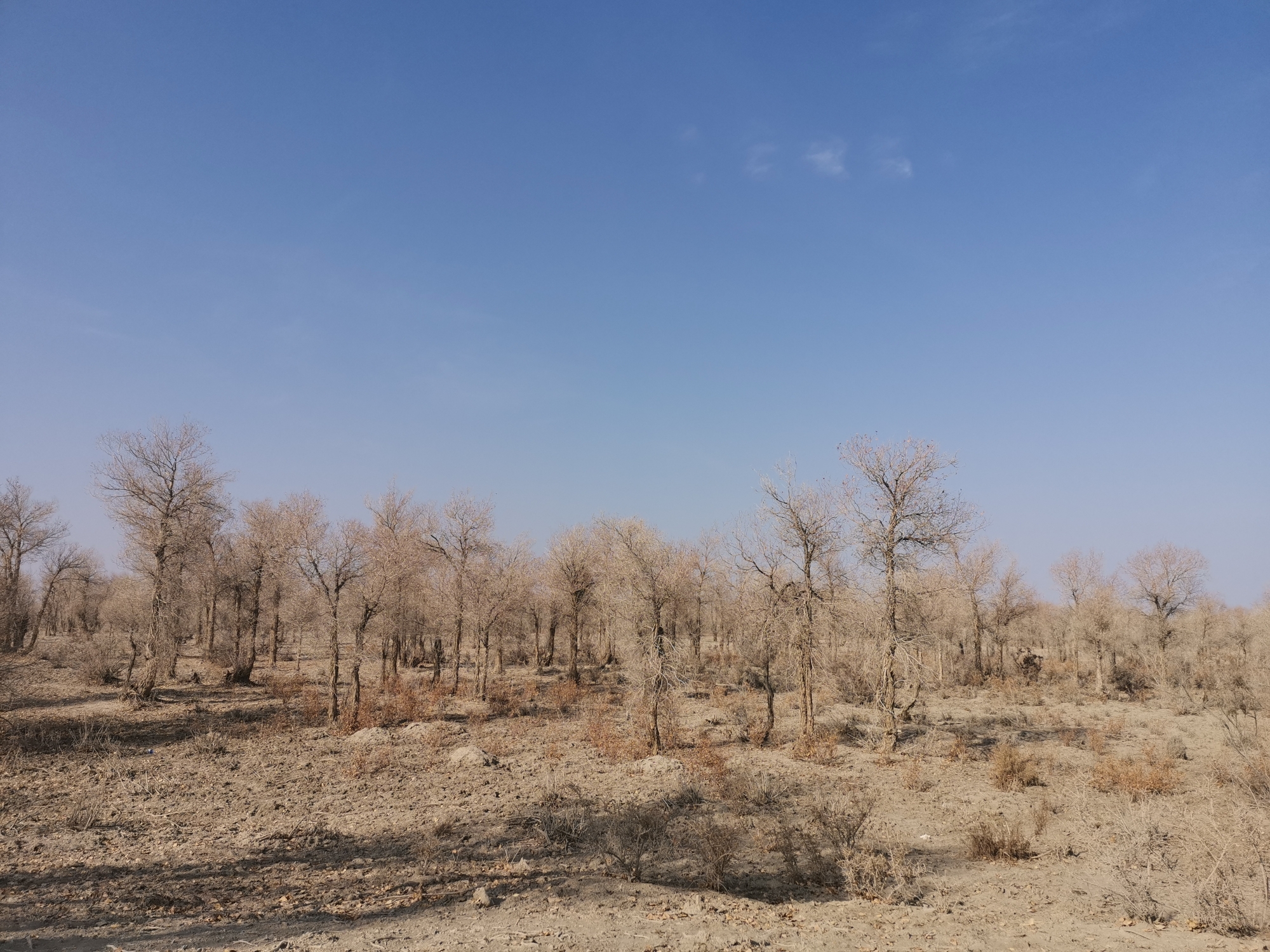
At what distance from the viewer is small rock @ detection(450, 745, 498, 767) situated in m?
19.1

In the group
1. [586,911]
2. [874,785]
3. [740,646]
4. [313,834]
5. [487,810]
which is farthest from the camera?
[740,646]

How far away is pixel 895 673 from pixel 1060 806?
621 cm

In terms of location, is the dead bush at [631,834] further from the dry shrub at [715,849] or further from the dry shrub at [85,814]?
the dry shrub at [85,814]

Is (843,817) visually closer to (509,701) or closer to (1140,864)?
(1140,864)

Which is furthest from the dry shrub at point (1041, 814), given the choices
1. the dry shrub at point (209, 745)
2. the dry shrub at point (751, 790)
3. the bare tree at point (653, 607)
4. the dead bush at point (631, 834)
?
the dry shrub at point (209, 745)

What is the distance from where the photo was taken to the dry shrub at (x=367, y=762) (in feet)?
58.9

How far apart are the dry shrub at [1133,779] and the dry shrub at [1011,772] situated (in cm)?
142

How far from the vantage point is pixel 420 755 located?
66.5ft

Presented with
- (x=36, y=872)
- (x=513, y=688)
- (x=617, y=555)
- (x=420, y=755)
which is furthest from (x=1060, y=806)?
(x=513, y=688)

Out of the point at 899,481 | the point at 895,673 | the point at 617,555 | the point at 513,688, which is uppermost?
the point at 899,481

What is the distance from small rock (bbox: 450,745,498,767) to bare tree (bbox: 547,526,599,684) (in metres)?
19.3

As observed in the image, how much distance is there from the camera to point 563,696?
33.0 meters

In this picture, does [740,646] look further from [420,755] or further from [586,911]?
[586,911]

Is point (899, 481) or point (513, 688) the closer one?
point (899, 481)
